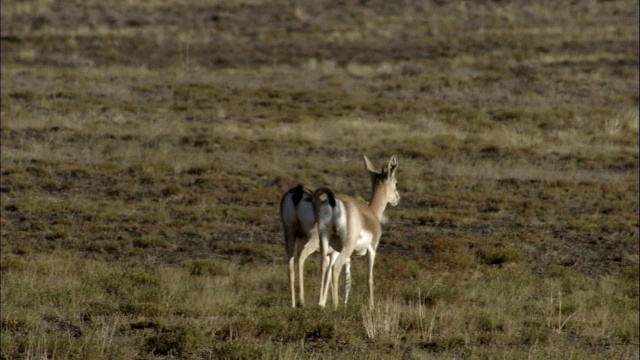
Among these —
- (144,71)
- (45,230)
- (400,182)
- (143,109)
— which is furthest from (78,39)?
(45,230)

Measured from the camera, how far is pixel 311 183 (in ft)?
74.8

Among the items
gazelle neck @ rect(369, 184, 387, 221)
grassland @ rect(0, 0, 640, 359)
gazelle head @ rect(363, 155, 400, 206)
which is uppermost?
gazelle head @ rect(363, 155, 400, 206)

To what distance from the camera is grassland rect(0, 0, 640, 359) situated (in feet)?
34.6

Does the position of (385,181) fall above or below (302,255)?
above

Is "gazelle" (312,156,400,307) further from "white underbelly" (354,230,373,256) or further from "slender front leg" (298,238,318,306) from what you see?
"slender front leg" (298,238,318,306)

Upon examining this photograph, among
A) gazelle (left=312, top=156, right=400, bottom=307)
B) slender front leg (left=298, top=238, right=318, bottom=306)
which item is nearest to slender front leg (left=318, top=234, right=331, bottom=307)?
gazelle (left=312, top=156, right=400, bottom=307)

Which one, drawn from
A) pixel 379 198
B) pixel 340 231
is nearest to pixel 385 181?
pixel 379 198

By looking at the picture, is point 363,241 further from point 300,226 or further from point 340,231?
A: point 300,226

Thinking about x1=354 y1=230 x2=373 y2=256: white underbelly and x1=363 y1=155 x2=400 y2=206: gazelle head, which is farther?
x1=363 y1=155 x2=400 y2=206: gazelle head

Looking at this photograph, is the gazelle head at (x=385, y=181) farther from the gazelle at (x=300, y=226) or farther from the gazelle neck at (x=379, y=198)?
the gazelle at (x=300, y=226)

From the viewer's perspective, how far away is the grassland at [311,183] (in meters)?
10.6

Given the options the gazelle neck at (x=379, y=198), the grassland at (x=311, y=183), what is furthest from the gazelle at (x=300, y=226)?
the gazelle neck at (x=379, y=198)

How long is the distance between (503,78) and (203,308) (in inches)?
1187

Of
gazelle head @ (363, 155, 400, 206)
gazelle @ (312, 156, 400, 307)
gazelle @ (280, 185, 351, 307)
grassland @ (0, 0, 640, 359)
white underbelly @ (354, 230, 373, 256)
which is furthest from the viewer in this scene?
gazelle head @ (363, 155, 400, 206)
